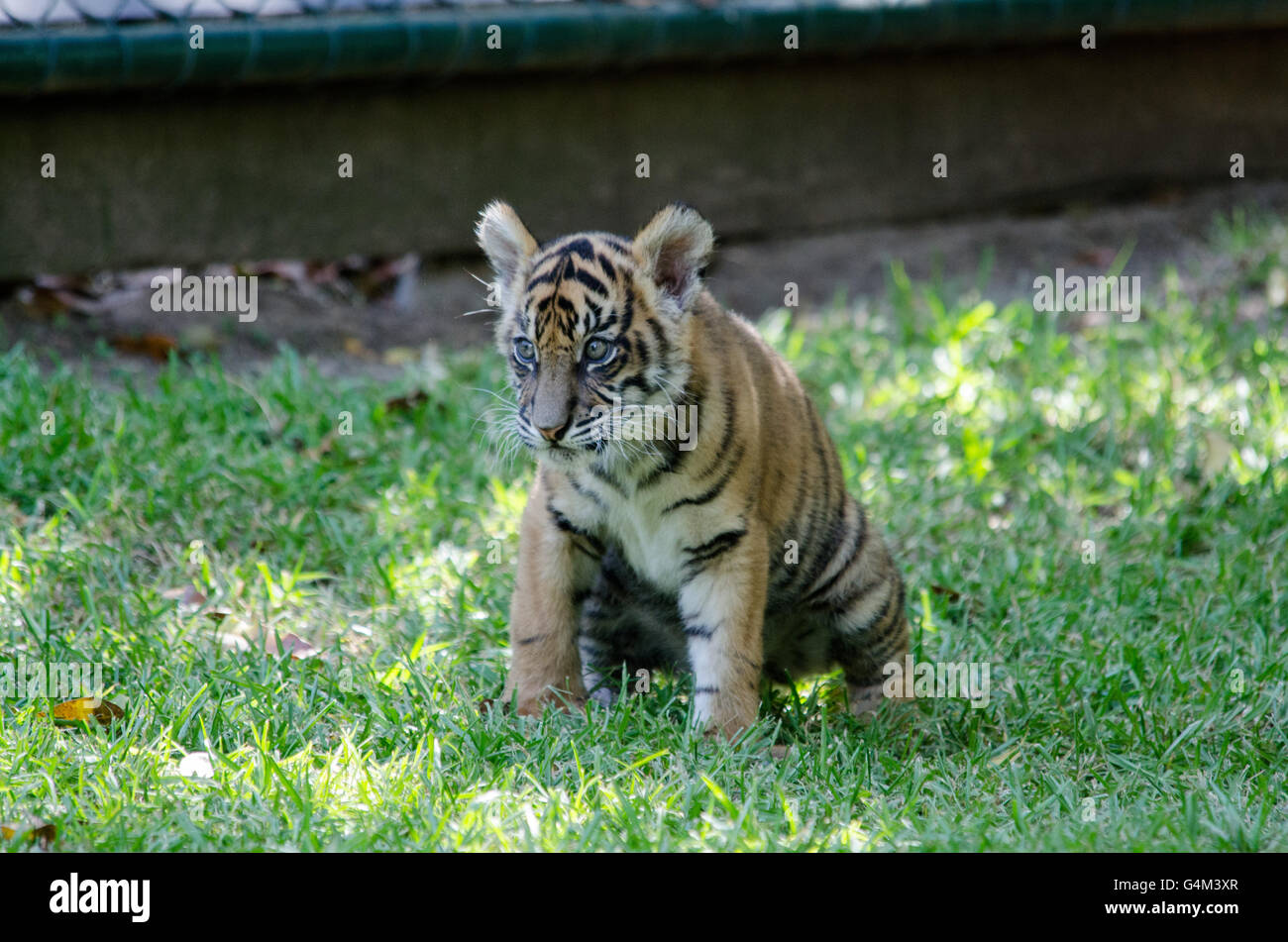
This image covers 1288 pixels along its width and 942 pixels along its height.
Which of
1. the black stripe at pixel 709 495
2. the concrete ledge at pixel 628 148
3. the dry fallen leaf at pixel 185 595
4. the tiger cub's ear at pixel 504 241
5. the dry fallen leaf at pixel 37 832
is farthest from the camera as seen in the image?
the concrete ledge at pixel 628 148

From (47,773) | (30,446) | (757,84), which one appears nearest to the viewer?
(47,773)

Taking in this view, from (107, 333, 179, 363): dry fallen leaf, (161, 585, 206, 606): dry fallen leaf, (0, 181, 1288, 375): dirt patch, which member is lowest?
(161, 585, 206, 606): dry fallen leaf

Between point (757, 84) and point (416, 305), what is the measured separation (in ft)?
7.39

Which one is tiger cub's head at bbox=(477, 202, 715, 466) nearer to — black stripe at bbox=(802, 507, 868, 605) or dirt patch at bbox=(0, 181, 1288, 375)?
black stripe at bbox=(802, 507, 868, 605)

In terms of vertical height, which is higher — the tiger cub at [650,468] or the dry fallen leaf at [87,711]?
the tiger cub at [650,468]

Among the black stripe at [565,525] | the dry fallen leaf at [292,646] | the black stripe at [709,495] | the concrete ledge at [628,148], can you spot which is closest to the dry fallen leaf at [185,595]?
the dry fallen leaf at [292,646]

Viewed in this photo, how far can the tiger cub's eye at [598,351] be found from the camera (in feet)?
13.0

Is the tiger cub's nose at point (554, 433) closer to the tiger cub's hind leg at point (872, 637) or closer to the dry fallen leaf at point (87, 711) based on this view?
the tiger cub's hind leg at point (872, 637)

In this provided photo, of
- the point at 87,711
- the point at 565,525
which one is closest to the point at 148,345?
the point at 87,711

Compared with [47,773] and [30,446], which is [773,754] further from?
[30,446]

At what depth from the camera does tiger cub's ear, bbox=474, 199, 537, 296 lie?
13.9 ft

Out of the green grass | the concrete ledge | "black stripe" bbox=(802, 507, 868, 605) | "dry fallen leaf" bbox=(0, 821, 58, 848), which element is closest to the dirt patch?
the concrete ledge

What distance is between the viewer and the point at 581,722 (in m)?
4.16
